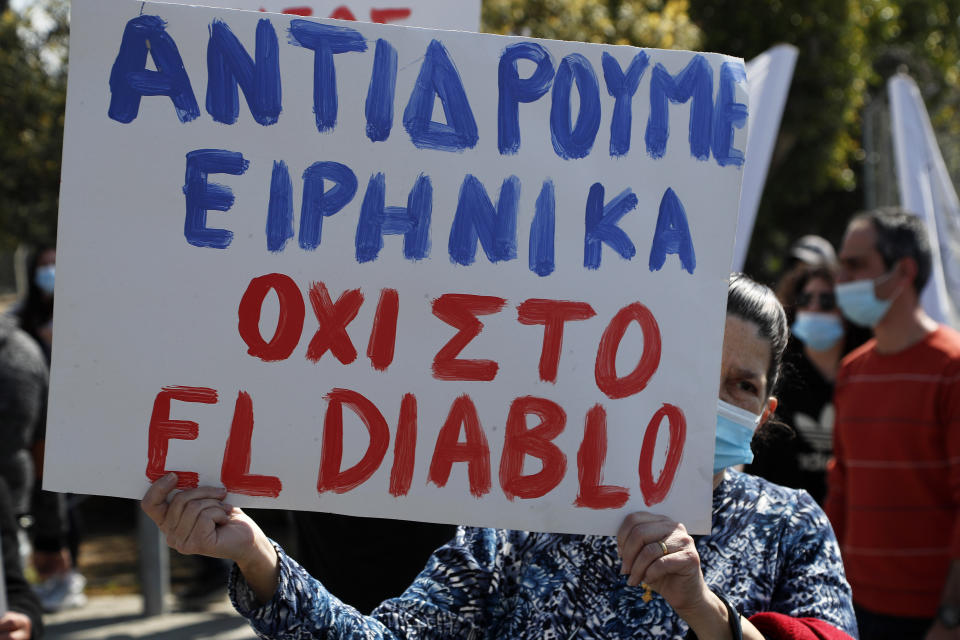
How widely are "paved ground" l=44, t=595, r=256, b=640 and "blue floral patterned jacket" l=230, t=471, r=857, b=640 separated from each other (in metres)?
4.46

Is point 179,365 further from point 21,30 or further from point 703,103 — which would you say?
point 21,30

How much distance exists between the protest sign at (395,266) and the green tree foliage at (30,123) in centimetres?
617

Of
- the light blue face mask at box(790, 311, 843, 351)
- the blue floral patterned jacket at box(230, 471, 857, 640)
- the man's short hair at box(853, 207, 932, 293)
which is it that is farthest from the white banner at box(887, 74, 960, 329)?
the blue floral patterned jacket at box(230, 471, 857, 640)

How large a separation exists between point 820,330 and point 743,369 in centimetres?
279

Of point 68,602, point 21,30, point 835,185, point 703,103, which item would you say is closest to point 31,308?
point 68,602

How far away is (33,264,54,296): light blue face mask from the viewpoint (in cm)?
622

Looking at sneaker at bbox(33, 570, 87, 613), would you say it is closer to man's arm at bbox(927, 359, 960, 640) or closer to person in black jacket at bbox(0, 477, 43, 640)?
person in black jacket at bbox(0, 477, 43, 640)

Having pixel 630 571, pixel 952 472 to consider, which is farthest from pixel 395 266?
pixel 952 472

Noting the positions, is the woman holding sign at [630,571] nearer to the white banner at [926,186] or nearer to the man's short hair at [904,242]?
the man's short hair at [904,242]

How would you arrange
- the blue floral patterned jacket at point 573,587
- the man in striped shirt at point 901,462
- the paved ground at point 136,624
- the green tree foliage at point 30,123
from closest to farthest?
the blue floral patterned jacket at point 573,587 < the man in striped shirt at point 901,462 < the paved ground at point 136,624 < the green tree foliage at point 30,123

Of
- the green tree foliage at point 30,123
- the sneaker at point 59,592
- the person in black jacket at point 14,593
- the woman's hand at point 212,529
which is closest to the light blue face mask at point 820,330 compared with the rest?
the person in black jacket at point 14,593

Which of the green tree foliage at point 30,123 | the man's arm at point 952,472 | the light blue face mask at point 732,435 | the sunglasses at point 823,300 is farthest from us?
the green tree foliage at point 30,123

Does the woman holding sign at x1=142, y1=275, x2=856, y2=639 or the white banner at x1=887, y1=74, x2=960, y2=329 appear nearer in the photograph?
the woman holding sign at x1=142, y1=275, x2=856, y2=639

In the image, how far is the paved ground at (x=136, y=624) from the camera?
587 centimetres
